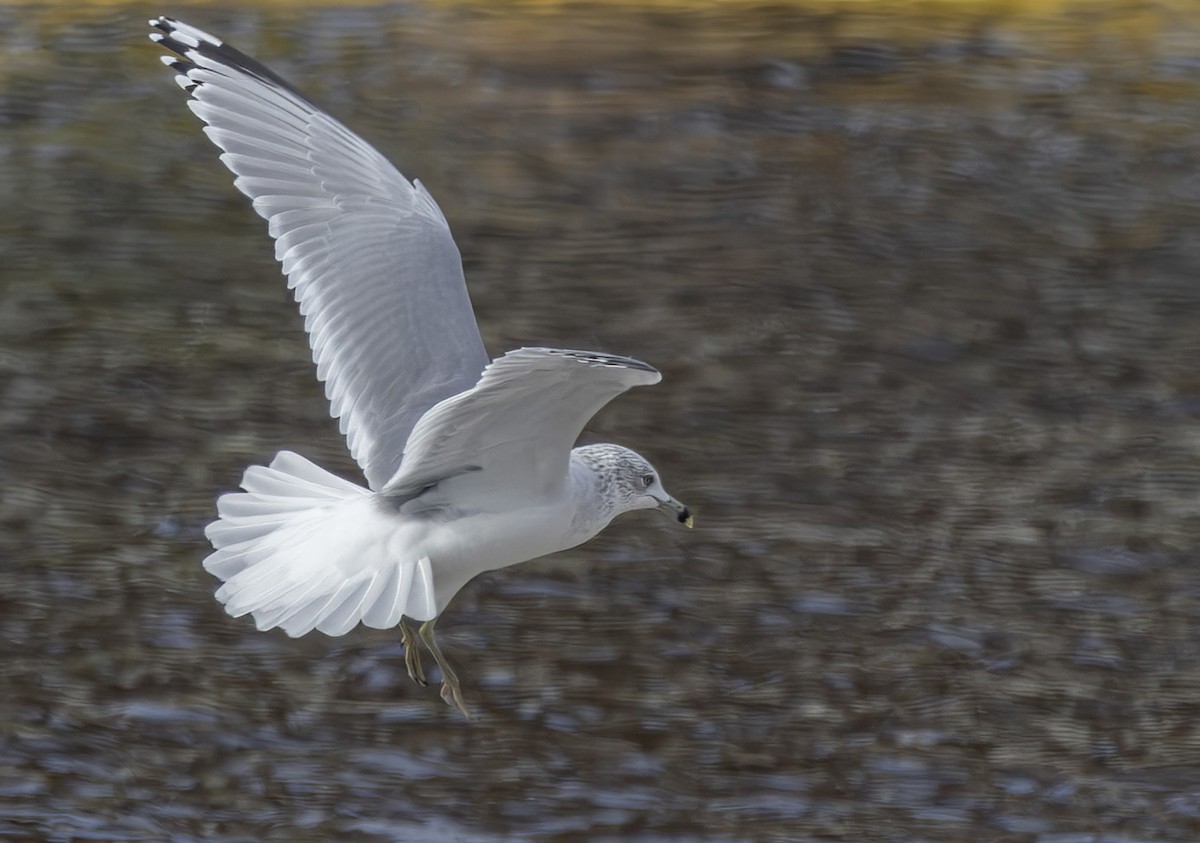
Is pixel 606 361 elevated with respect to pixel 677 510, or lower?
elevated

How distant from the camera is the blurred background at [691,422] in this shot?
489 cm

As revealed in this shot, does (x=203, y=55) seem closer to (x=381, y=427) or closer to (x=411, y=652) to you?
(x=381, y=427)

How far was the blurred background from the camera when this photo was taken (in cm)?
489

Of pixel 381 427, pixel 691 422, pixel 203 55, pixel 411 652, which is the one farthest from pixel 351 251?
pixel 691 422

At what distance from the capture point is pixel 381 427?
4.23 meters

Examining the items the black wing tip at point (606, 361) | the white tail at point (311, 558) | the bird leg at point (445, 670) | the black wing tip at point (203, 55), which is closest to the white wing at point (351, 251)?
the black wing tip at point (203, 55)

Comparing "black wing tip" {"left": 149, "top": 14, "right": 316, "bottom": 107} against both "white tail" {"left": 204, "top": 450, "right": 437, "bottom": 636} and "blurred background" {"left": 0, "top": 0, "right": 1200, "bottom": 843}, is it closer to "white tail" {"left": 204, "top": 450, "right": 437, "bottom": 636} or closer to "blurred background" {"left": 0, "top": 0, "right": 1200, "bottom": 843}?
"white tail" {"left": 204, "top": 450, "right": 437, "bottom": 636}

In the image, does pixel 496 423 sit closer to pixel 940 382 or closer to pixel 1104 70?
pixel 940 382

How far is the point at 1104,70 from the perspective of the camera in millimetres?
8430

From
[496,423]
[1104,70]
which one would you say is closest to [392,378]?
[496,423]

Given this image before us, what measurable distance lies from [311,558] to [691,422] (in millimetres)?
2574

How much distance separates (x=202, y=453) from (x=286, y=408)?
0.34m

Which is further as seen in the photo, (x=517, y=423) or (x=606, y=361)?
(x=517, y=423)

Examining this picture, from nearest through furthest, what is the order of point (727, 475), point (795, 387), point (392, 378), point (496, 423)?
point (496, 423)
point (392, 378)
point (727, 475)
point (795, 387)
